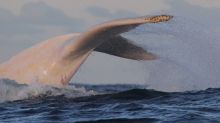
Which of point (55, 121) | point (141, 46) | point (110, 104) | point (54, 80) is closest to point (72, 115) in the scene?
point (55, 121)

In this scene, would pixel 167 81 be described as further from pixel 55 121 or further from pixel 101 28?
pixel 55 121

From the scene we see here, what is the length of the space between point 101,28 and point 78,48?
Result: 83 centimetres

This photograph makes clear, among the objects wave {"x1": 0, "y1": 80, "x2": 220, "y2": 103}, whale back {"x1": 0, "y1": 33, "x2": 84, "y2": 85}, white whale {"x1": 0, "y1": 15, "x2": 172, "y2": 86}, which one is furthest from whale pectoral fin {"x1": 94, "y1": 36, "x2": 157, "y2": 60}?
wave {"x1": 0, "y1": 80, "x2": 220, "y2": 103}

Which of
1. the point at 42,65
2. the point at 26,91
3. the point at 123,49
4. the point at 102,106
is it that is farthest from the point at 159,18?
the point at 26,91

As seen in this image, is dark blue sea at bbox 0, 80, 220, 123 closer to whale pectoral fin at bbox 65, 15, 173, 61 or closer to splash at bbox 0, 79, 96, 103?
splash at bbox 0, 79, 96, 103

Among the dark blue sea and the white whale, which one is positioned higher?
the white whale

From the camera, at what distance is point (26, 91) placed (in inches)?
611

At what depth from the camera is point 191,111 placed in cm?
1246

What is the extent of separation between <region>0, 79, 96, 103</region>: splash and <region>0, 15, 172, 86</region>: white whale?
162mm

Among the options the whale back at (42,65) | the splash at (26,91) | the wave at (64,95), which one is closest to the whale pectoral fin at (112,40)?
the whale back at (42,65)

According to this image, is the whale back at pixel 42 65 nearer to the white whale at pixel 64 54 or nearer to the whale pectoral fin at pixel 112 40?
the white whale at pixel 64 54

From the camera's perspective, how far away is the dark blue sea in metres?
11.9

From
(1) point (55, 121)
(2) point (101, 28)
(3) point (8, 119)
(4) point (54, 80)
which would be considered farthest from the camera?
(4) point (54, 80)

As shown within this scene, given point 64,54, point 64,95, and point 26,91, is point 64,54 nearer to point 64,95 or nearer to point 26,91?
point 64,95
